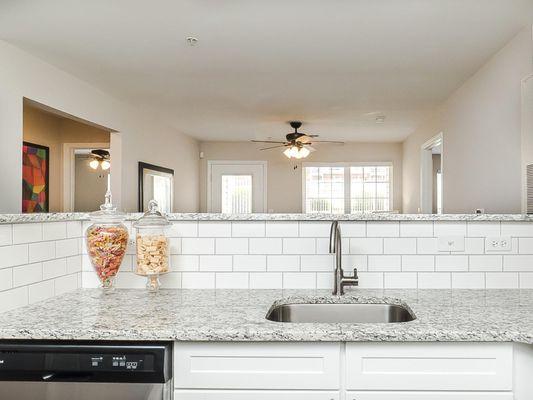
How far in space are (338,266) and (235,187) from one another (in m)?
4.65

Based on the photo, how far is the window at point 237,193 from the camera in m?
5.80

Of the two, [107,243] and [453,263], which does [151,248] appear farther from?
[453,263]

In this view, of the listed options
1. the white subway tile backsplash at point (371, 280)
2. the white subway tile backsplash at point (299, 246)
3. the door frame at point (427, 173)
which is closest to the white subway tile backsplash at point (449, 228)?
the white subway tile backsplash at point (371, 280)

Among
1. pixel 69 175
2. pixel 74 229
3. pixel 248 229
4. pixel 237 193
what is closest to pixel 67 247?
pixel 74 229

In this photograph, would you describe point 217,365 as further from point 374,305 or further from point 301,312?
point 374,305

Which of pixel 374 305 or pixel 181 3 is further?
pixel 181 3

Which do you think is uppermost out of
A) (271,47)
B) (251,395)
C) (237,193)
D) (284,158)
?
(271,47)

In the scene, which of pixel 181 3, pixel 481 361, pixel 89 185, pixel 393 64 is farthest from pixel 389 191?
pixel 481 361

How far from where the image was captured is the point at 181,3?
225cm

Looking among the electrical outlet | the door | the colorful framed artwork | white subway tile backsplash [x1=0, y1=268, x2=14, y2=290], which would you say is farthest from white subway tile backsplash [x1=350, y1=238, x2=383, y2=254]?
the door

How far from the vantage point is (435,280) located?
1734 millimetres

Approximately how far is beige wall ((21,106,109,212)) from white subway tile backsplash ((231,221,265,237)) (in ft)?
10.2

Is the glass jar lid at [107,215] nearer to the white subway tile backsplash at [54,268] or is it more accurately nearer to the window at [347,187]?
the white subway tile backsplash at [54,268]

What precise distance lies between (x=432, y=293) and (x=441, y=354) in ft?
1.65
